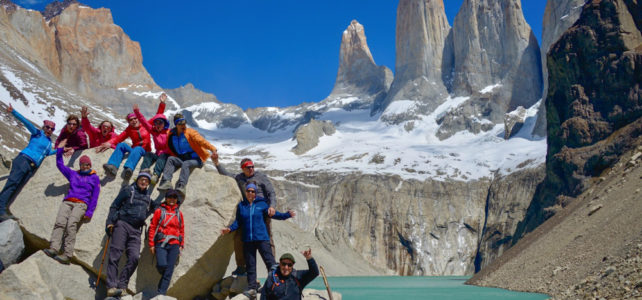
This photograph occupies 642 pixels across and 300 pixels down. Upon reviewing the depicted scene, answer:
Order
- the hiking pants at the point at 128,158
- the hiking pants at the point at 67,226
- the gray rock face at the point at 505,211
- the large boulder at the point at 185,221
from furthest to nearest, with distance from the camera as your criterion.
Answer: the gray rock face at the point at 505,211
the hiking pants at the point at 128,158
the large boulder at the point at 185,221
the hiking pants at the point at 67,226

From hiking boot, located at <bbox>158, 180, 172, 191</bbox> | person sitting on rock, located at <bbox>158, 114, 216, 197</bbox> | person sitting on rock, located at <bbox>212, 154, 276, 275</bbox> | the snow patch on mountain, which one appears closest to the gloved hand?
hiking boot, located at <bbox>158, 180, 172, 191</bbox>

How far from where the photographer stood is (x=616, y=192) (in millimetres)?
22219

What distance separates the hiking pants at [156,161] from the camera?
9867mm

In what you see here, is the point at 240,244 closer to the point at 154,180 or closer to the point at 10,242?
the point at 154,180

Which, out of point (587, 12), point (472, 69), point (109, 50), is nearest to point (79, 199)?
point (587, 12)

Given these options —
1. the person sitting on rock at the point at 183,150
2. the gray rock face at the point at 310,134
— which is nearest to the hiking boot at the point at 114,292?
the person sitting on rock at the point at 183,150

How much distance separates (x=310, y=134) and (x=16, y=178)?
12519 centimetres

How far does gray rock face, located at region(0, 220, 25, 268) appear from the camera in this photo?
362 inches

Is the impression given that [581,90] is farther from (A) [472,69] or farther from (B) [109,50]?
(B) [109,50]

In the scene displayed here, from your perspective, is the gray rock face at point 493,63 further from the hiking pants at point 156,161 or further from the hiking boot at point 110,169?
the hiking boot at point 110,169

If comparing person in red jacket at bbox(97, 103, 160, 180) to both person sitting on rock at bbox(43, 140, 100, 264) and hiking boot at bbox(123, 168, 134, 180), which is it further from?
person sitting on rock at bbox(43, 140, 100, 264)

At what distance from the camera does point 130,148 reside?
10211 millimetres

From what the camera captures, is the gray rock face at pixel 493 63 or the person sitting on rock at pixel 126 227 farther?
the gray rock face at pixel 493 63

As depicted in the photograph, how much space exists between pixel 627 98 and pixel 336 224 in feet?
138
